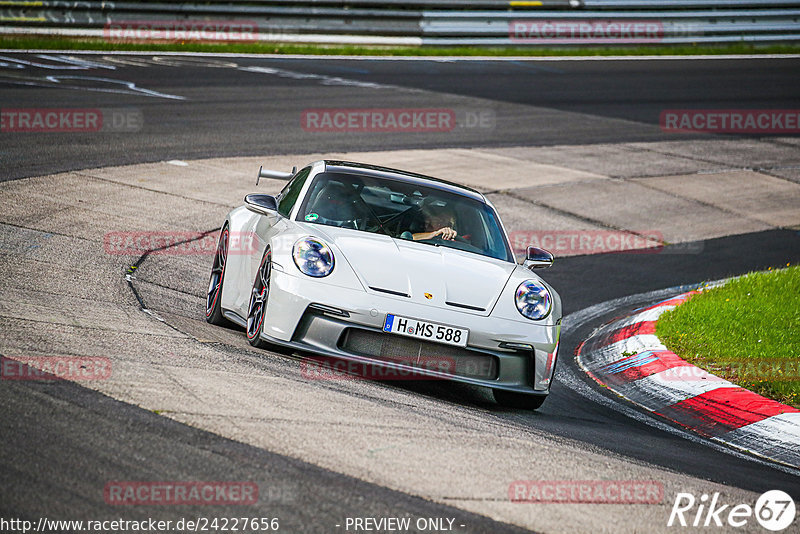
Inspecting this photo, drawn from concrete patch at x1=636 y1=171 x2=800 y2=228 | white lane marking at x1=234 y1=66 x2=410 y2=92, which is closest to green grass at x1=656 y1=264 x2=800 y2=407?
concrete patch at x1=636 y1=171 x2=800 y2=228

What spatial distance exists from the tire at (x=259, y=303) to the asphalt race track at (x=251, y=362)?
0.34 feet

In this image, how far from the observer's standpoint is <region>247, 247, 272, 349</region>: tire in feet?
20.2

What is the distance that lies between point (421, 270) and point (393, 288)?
0.30 m

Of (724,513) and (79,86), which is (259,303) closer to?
(724,513)

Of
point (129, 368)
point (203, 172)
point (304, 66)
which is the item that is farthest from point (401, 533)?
point (304, 66)

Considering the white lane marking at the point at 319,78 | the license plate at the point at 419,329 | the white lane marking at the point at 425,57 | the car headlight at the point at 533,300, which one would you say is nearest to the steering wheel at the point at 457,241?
the car headlight at the point at 533,300

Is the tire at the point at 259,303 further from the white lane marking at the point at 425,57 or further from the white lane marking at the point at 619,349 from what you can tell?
the white lane marking at the point at 425,57

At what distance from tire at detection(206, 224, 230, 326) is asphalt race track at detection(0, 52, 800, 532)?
251 millimetres

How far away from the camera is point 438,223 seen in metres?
7.04

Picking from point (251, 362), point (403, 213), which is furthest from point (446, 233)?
point (251, 362)

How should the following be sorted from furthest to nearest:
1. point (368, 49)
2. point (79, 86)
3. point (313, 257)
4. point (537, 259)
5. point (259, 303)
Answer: point (368, 49) → point (79, 86) → point (537, 259) → point (259, 303) → point (313, 257)

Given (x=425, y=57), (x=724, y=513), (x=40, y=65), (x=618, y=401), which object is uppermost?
(x=425, y=57)

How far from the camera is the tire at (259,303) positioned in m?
6.16

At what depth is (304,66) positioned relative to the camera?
2138 centimetres
